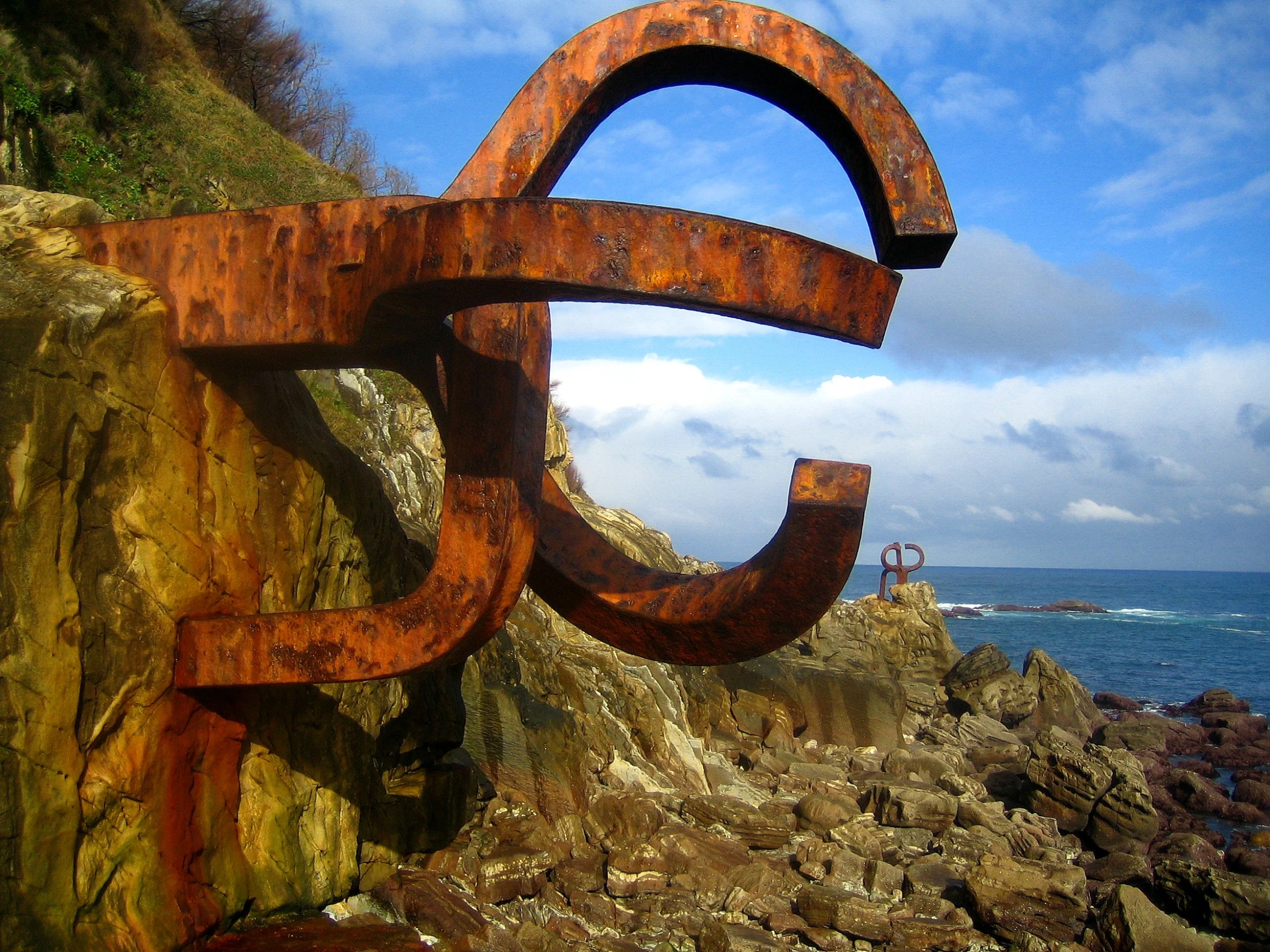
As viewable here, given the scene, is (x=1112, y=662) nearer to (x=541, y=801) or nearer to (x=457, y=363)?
(x=541, y=801)

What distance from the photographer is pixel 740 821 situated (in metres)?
7.94

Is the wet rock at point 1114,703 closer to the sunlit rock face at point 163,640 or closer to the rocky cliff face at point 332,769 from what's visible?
the rocky cliff face at point 332,769

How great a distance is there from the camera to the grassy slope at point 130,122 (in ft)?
26.8

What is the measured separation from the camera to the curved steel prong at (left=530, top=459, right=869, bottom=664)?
303cm

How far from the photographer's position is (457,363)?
346 centimetres

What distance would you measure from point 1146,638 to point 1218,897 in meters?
45.5

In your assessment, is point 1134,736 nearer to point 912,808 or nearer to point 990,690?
point 990,690

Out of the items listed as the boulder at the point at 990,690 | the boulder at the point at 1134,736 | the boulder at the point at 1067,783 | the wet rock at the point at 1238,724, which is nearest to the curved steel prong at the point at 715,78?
the boulder at the point at 1067,783

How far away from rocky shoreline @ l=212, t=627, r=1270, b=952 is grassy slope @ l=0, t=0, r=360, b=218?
620cm

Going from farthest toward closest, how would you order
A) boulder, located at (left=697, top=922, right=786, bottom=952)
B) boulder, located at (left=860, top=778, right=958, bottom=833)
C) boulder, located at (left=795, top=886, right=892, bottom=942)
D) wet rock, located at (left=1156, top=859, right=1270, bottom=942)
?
boulder, located at (left=860, top=778, right=958, bottom=833) < wet rock, located at (left=1156, top=859, right=1270, bottom=942) < boulder, located at (left=795, top=886, right=892, bottom=942) < boulder, located at (left=697, top=922, right=786, bottom=952)

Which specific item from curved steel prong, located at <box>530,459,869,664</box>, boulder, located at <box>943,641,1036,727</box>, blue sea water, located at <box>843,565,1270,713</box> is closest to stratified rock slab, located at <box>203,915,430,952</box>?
curved steel prong, located at <box>530,459,869,664</box>

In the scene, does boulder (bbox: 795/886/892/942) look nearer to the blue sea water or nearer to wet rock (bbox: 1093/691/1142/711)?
wet rock (bbox: 1093/691/1142/711)

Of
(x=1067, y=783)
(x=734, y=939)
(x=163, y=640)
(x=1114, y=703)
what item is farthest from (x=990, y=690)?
(x=163, y=640)

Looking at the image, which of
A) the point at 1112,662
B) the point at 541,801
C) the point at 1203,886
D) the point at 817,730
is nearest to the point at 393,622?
the point at 541,801
